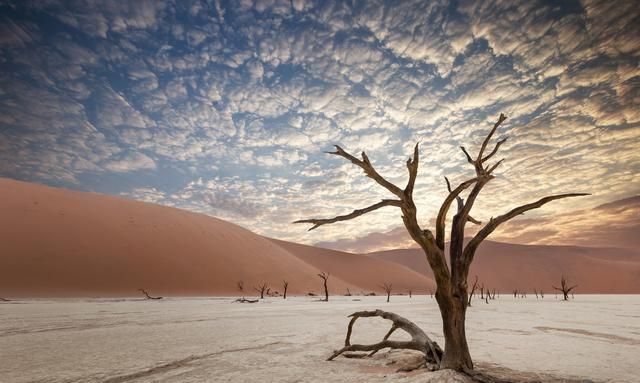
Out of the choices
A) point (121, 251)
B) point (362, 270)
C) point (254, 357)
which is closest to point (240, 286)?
point (121, 251)

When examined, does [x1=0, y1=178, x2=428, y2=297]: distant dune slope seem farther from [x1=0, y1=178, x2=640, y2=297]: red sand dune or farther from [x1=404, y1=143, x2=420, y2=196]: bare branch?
[x1=404, y1=143, x2=420, y2=196]: bare branch

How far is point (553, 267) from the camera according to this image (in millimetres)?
92000

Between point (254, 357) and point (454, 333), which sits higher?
point (454, 333)

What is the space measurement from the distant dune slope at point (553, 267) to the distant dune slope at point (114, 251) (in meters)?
65.0

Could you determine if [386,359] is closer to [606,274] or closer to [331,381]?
[331,381]

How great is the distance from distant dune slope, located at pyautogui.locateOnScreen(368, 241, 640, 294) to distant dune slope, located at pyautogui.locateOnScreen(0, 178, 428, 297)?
213ft

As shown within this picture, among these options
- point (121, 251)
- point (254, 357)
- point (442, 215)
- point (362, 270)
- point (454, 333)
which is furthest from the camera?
point (362, 270)

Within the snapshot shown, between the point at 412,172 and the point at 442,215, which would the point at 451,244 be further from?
the point at 412,172

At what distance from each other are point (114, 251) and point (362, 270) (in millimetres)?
59321

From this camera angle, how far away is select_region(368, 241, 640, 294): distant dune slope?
81.4m

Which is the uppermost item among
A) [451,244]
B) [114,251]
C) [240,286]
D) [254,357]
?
[114,251]

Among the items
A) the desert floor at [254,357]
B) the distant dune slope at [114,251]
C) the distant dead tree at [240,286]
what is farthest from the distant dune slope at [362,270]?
the desert floor at [254,357]

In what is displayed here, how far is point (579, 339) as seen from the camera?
630 centimetres

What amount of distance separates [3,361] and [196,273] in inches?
1348
